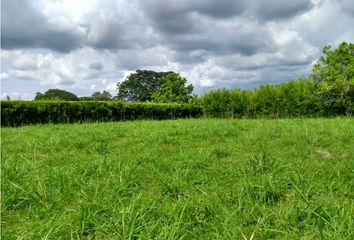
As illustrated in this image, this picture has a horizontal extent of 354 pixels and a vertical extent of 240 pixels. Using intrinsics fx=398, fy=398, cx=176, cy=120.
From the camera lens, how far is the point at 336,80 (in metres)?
19.9

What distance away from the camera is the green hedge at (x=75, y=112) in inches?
634

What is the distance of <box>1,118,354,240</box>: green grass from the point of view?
3514mm

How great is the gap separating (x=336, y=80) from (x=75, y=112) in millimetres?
12851

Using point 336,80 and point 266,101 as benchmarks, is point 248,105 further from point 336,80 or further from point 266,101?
point 336,80

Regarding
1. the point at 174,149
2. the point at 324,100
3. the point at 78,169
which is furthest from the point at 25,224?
the point at 324,100

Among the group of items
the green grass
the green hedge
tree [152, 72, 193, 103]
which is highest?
tree [152, 72, 193, 103]

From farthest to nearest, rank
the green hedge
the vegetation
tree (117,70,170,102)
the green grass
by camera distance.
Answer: tree (117,70,170,102) → the vegetation → the green hedge → the green grass

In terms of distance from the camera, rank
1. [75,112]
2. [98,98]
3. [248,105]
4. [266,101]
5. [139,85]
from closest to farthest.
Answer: [75,112] → [266,101] → [248,105] → [98,98] → [139,85]

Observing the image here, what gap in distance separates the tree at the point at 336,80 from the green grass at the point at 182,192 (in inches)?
522

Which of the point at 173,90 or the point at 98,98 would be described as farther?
the point at 98,98

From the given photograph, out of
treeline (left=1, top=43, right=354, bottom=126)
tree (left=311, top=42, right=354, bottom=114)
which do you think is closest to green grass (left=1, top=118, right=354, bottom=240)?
treeline (left=1, top=43, right=354, bottom=126)

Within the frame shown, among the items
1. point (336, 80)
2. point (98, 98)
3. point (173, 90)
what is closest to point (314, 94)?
point (336, 80)

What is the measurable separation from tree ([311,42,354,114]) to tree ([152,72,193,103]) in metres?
18.6

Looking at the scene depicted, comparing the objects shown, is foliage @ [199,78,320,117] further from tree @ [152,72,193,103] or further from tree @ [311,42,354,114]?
tree @ [152,72,193,103]
